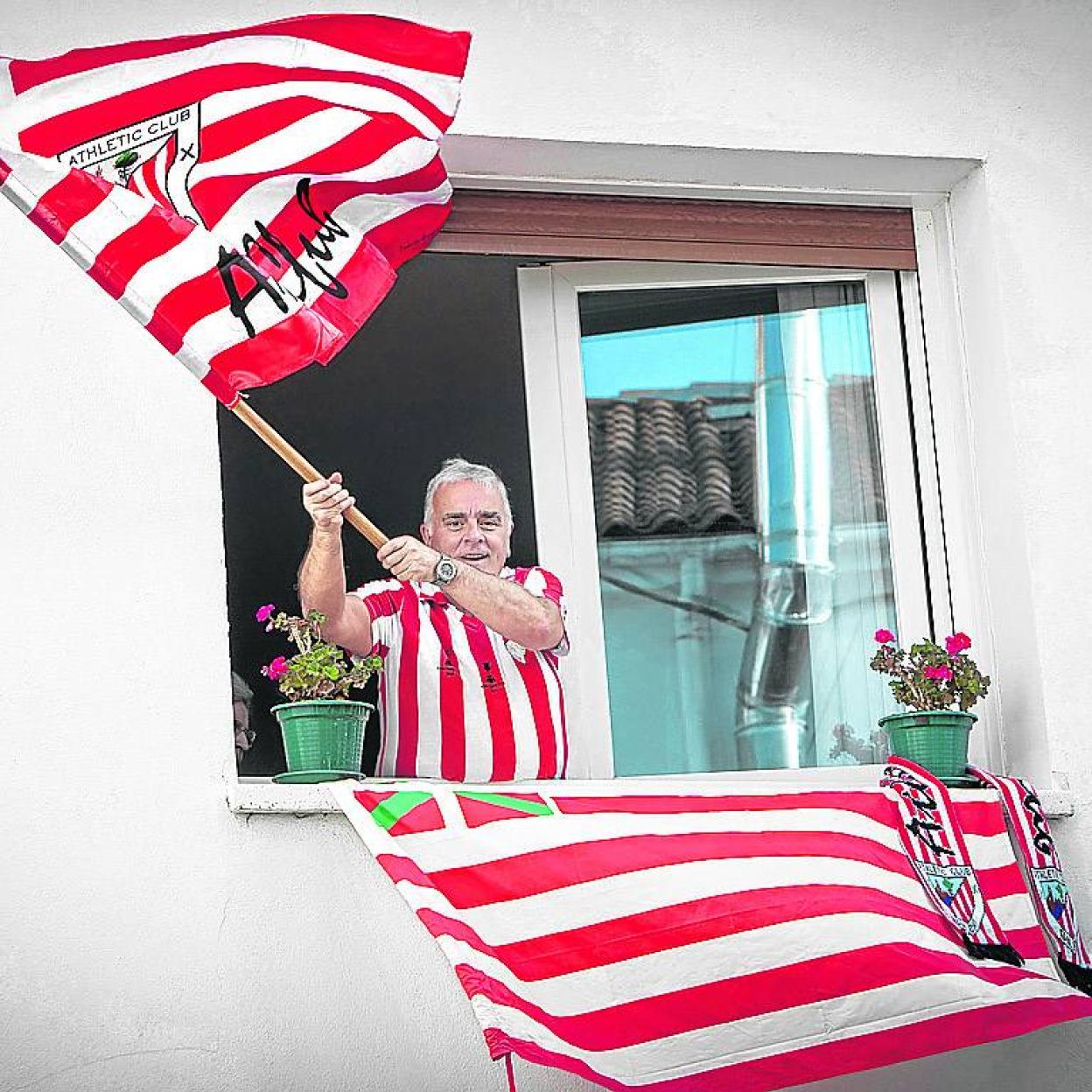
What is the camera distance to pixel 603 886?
278 cm

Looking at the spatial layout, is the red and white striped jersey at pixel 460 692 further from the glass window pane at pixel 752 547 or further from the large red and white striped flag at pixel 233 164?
the large red and white striped flag at pixel 233 164

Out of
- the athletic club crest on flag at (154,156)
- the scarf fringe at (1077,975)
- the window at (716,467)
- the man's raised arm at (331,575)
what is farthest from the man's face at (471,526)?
the scarf fringe at (1077,975)

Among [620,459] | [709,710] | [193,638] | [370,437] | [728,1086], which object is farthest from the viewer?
[370,437]

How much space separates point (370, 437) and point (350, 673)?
1.67 meters

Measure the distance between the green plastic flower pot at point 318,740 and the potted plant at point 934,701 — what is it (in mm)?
986

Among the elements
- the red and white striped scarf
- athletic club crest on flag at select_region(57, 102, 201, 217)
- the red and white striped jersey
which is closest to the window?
the red and white striped jersey

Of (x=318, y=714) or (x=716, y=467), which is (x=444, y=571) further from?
(x=716, y=467)

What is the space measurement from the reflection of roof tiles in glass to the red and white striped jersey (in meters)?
0.49

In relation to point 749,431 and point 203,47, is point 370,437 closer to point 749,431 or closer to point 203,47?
point 749,431

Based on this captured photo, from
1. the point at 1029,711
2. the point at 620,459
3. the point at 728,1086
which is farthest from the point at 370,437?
the point at 728,1086

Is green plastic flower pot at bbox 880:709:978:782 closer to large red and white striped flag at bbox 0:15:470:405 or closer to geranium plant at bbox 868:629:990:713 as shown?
geranium plant at bbox 868:629:990:713

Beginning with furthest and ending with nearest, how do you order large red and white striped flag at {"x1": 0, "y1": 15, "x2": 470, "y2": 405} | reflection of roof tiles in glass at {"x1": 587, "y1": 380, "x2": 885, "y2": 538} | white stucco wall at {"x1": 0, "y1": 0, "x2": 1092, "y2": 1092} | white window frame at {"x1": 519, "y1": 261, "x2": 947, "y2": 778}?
reflection of roof tiles in glass at {"x1": 587, "y1": 380, "x2": 885, "y2": 538}
white window frame at {"x1": 519, "y1": 261, "x2": 947, "y2": 778}
white stucco wall at {"x1": 0, "y1": 0, "x2": 1092, "y2": 1092}
large red and white striped flag at {"x1": 0, "y1": 15, "x2": 470, "y2": 405}

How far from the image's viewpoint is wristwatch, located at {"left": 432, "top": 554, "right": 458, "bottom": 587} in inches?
119

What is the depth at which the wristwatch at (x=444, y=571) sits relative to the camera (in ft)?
9.91
